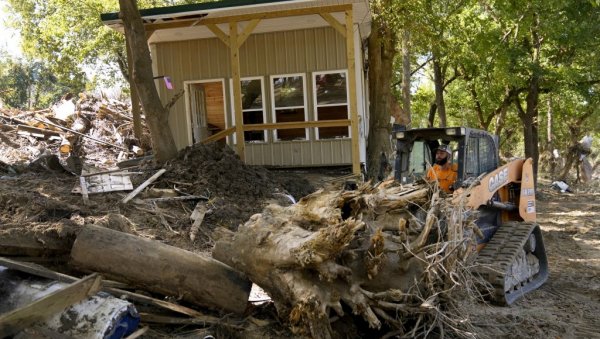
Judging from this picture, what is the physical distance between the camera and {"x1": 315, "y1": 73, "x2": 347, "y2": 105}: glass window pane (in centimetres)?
1573

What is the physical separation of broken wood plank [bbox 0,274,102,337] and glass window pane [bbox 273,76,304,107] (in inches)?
460

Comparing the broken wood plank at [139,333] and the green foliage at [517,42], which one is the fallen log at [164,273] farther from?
the green foliage at [517,42]

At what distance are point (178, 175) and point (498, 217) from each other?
20.2ft

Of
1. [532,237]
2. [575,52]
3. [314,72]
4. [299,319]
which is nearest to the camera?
[299,319]

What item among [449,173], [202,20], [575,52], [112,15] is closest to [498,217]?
[449,173]

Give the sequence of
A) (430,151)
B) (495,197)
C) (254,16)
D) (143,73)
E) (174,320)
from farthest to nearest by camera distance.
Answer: (254,16), (143,73), (495,197), (430,151), (174,320)

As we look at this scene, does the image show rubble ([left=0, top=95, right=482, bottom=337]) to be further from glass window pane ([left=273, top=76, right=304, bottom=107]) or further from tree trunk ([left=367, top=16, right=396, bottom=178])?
tree trunk ([left=367, top=16, right=396, bottom=178])

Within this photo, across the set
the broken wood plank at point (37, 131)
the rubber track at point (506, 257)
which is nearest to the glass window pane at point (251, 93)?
the broken wood plank at point (37, 131)

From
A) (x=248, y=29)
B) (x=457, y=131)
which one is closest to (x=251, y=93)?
(x=248, y=29)

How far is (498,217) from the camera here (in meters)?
9.56

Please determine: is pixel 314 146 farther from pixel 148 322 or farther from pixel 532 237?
pixel 148 322

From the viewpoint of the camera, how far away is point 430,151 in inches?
355

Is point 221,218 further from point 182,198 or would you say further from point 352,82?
point 352,82

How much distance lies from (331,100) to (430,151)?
711 cm
